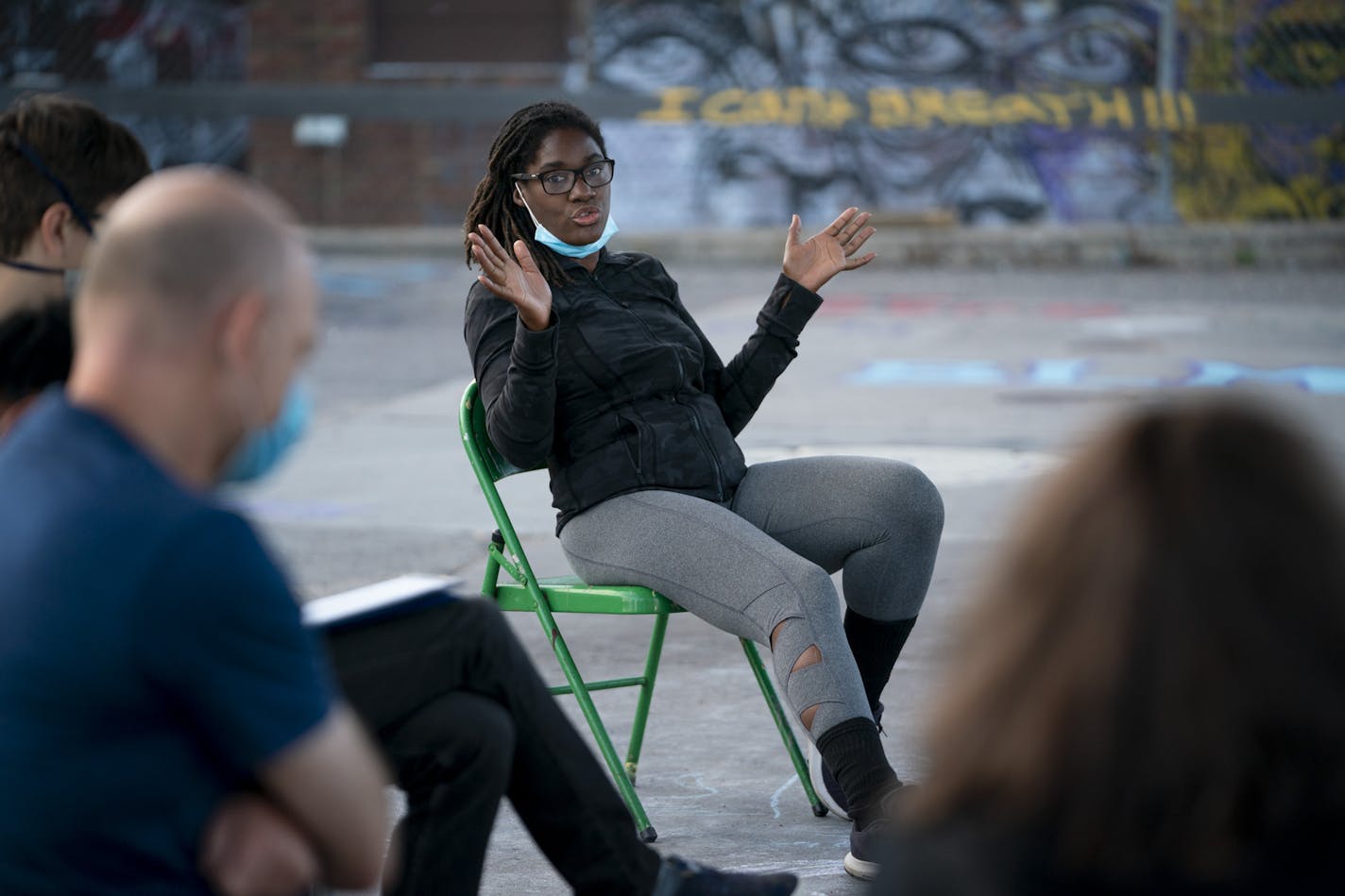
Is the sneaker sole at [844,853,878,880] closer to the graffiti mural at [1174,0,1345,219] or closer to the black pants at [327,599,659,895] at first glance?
the black pants at [327,599,659,895]

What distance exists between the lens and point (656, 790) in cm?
388

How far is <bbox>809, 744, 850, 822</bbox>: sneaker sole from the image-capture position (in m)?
3.64

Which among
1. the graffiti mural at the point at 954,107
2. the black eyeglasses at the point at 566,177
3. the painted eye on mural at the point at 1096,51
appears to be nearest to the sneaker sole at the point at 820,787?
the black eyeglasses at the point at 566,177

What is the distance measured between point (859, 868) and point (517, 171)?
5.84 ft

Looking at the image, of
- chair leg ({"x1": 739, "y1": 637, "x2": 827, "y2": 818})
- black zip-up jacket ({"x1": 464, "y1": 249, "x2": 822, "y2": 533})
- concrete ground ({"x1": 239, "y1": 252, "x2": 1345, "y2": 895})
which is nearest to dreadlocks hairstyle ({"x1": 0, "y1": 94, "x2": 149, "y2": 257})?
black zip-up jacket ({"x1": 464, "y1": 249, "x2": 822, "y2": 533})

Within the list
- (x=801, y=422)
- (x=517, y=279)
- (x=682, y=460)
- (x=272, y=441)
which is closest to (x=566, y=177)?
(x=517, y=279)

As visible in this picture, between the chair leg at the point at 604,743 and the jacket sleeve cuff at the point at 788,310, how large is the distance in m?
0.94

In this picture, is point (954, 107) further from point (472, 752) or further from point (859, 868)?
point (472, 752)

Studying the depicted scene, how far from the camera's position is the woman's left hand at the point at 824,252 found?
4.08 metres

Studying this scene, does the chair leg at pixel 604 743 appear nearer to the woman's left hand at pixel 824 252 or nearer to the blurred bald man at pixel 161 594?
the woman's left hand at pixel 824 252

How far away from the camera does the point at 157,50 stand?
19.7 metres

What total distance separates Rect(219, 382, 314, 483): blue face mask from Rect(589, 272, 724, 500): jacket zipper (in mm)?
1823

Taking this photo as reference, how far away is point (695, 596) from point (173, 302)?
6.24 ft

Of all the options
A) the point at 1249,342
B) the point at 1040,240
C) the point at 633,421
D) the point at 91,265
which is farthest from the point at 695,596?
the point at 1040,240
